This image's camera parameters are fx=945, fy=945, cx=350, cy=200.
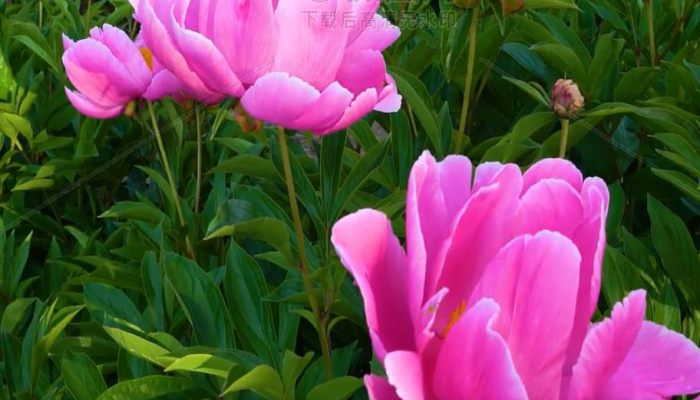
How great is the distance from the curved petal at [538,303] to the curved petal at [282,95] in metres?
0.26

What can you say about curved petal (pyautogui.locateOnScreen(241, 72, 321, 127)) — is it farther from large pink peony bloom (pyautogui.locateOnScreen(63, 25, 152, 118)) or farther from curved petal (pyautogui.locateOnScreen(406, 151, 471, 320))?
large pink peony bloom (pyautogui.locateOnScreen(63, 25, 152, 118))

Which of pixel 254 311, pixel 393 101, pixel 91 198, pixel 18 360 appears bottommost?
pixel 91 198

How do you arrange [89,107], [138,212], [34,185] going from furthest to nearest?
[34,185], [138,212], [89,107]

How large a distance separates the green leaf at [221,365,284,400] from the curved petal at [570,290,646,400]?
0.83ft

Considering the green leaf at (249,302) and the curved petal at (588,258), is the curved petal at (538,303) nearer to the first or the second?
the curved petal at (588,258)

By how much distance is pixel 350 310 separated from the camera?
887 millimetres

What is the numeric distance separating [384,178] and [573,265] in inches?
27.1

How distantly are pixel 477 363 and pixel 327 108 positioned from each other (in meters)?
0.31

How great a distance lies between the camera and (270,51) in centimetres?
74

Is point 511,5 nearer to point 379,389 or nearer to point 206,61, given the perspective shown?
point 206,61

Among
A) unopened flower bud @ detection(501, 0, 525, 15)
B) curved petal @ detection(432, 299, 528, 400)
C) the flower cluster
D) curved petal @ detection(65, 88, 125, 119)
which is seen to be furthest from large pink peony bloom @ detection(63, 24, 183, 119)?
curved petal @ detection(432, 299, 528, 400)

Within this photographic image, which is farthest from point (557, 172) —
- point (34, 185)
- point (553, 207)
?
point (34, 185)

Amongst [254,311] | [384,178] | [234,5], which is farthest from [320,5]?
[384,178]

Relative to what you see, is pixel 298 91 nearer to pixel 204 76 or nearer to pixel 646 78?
pixel 204 76
